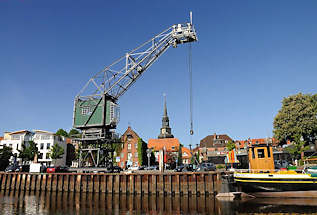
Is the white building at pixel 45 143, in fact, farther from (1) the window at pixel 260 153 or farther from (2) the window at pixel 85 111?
(1) the window at pixel 260 153

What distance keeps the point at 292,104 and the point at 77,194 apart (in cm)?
4535

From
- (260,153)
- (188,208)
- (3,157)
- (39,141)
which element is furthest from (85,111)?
(39,141)

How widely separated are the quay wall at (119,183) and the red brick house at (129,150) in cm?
3228

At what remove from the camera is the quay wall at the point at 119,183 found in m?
23.8

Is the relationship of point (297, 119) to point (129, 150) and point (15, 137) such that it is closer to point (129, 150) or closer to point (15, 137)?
point (129, 150)

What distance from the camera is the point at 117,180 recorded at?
26344 mm

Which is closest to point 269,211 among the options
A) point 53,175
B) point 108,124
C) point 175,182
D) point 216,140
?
point 175,182

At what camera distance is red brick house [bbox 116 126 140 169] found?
62.0m

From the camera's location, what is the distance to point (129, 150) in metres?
63.4

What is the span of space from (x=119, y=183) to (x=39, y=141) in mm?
44114

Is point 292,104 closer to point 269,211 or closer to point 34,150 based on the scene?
point 269,211

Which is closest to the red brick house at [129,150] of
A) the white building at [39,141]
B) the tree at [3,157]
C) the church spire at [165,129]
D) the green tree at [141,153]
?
the green tree at [141,153]

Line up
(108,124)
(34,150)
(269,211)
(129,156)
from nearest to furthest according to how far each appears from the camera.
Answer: (269,211) < (108,124) < (34,150) < (129,156)

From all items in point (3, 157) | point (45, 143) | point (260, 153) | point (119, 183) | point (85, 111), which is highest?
point (85, 111)
